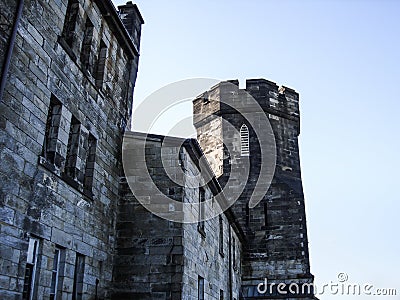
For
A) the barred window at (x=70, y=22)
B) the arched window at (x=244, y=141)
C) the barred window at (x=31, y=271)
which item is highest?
the arched window at (x=244, y=141)

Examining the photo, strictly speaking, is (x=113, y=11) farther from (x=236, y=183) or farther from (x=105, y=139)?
(x=236, y=183)

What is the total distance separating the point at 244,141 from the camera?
20734mm

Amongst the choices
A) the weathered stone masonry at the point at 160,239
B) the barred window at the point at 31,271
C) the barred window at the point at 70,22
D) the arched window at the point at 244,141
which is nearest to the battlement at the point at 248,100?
the arched window at the point at 244,141

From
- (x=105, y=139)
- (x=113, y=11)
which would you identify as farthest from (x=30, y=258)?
(x=113, y=11)

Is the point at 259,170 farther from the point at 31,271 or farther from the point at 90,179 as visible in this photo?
the point at 31,271

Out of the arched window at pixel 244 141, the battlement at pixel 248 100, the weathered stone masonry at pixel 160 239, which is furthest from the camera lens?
the battlement at pixel 248 100

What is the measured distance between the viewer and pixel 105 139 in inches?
392

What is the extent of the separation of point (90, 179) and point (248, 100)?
522 inches

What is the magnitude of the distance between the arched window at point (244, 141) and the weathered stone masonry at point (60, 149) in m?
10.1

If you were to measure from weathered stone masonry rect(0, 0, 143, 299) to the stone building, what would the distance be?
0.07ft

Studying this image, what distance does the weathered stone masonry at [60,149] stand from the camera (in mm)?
6516

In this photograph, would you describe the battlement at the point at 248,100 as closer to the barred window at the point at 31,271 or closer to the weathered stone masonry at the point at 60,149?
the weathered stone masonry at the point at 60,149

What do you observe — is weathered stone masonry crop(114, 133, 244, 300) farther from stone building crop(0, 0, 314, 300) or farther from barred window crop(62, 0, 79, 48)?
barred window crop(62, 0, 79, 48)

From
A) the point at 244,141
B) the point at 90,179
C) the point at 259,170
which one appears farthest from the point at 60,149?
the point at 244,141
